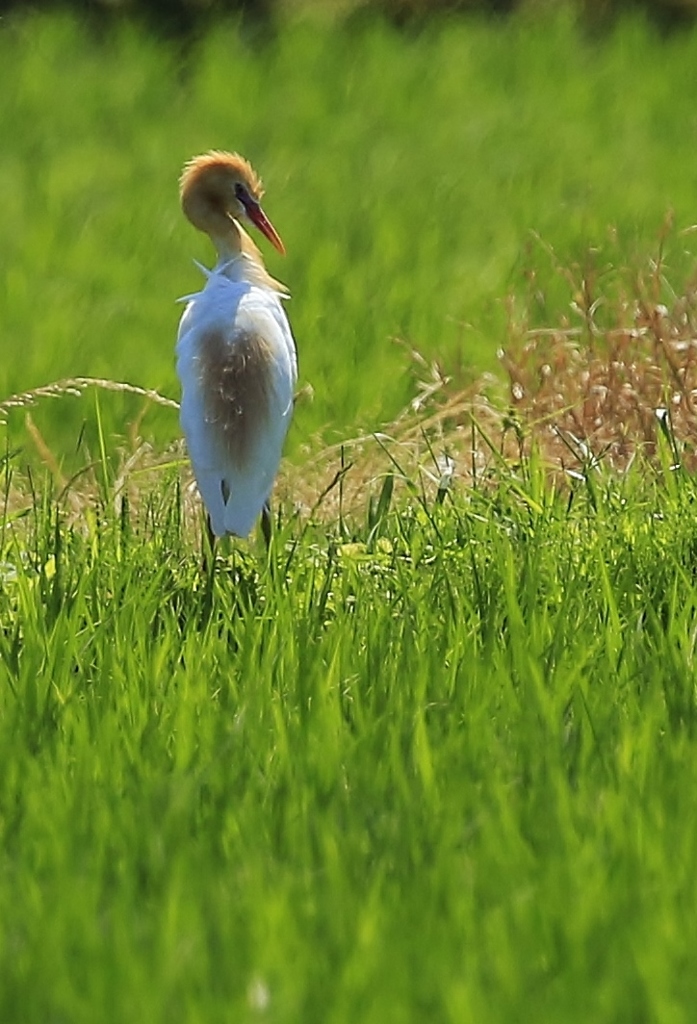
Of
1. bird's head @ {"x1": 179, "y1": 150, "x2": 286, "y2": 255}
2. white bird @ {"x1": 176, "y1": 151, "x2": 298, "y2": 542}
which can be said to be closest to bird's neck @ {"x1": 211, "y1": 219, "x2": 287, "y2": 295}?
bird's head @ {"x1": 179, "y1": 150, "x2": 286, "y2": 255}

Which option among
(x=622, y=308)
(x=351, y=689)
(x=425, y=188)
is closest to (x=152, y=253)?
(x=425, y=188)

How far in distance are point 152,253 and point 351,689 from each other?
4.46m

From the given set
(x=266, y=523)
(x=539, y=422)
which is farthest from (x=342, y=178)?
(x=266, y=523)

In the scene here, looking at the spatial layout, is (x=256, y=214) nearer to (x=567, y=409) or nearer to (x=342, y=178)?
(x=567, y=409)

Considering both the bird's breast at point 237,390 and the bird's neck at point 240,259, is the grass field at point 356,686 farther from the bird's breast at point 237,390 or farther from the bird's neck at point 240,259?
the bird's neck at point 240,259

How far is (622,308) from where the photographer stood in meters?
5.17

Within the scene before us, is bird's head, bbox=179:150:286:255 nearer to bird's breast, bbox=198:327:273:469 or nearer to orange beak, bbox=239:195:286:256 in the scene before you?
orange beak, bbox=239:195:286:256

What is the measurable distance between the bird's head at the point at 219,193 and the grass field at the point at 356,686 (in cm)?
56

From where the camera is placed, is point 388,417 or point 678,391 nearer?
point 678,391

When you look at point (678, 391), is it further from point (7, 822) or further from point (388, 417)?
point (7, 822)

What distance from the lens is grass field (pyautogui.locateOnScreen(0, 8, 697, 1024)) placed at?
2.27 meters

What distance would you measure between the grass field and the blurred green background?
0.11 ft

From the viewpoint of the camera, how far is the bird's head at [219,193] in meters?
4.64

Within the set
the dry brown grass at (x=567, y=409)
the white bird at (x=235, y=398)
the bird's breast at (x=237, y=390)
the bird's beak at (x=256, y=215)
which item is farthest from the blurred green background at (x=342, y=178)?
the bird's breast at (x=237, y=390)
